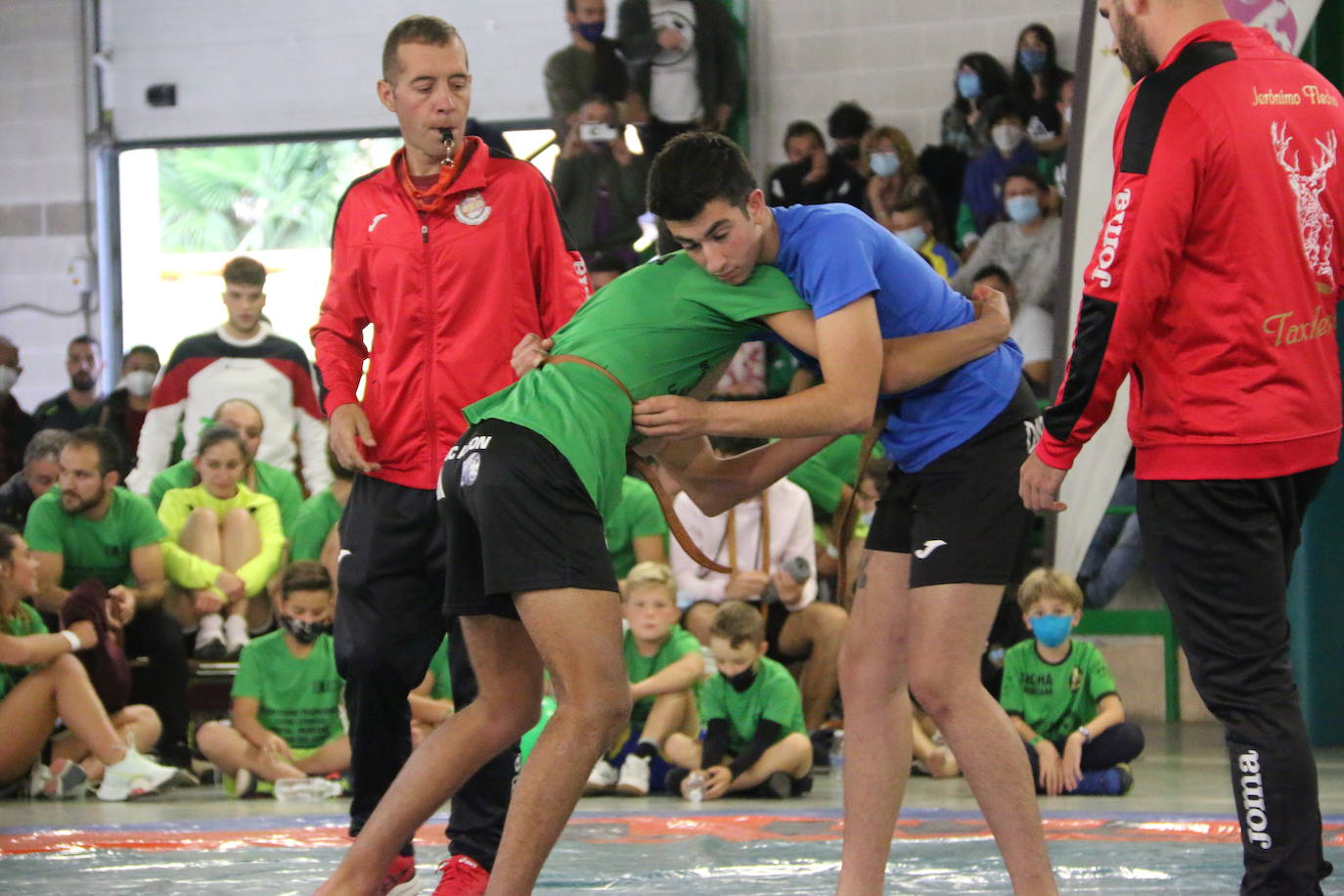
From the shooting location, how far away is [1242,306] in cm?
285

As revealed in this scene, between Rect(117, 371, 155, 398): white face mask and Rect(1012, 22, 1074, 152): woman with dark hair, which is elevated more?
Rect(1012, 22, 1074, 152): woman with dark hair

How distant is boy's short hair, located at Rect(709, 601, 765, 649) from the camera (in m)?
6.11

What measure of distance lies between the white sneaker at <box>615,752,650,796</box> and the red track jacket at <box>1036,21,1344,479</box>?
3433 mm

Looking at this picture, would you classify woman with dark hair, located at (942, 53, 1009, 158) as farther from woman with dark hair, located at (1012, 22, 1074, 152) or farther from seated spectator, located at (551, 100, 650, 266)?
seated spectator, located at (551, 100, 650, 266)

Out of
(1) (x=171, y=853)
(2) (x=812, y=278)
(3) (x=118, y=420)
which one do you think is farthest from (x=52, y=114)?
(2) (x=812, y=278)

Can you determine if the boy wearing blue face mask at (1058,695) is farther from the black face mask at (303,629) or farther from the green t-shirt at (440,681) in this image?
the black face mask at (303,629)

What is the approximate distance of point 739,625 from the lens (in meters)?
6.12

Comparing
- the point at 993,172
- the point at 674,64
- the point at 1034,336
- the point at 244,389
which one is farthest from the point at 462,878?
the point at 674,64

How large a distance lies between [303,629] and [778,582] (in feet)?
6.33

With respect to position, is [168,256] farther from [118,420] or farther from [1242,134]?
[1242,134]

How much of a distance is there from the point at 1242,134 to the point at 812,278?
2.50 ft

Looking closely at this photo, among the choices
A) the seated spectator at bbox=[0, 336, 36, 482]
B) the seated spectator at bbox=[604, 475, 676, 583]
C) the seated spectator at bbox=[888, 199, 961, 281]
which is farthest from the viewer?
the seated spectator at bbox=[0, 336, 36, 482]

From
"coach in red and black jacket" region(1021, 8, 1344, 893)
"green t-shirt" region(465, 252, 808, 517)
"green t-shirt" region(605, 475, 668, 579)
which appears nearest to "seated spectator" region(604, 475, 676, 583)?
"green t-shirt" region(605, 475, 668, 579)

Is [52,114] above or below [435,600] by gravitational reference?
above
